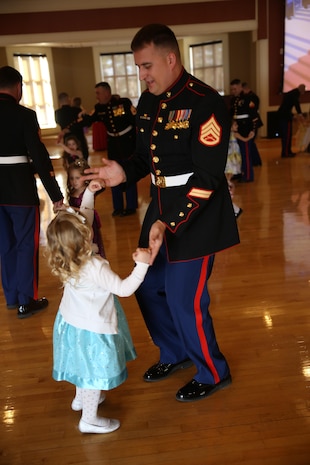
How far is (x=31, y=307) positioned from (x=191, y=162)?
190cm

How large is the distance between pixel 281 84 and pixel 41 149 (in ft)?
33.2

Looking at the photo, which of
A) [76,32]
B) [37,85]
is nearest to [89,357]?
[76,32]

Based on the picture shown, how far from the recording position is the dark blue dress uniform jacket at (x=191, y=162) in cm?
187

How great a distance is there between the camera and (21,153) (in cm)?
313

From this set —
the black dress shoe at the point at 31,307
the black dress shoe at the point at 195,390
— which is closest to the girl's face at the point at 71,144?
the black dress shoe at the point at 31,307

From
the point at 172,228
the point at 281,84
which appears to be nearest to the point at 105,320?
the point at 172,228

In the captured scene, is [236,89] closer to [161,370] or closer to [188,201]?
[161,370]

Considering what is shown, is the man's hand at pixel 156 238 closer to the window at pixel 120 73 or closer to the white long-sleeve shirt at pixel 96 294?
the white long-sleeve shirt at pixel 96 294

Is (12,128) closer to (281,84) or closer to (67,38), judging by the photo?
(67,38)

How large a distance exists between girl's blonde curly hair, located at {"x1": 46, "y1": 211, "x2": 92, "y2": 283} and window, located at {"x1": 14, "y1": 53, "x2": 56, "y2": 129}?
1364 cm

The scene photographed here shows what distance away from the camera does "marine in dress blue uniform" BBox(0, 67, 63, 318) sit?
3012 millimetres

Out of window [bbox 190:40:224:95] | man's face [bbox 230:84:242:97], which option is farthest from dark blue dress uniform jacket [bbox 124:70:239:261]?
window [bbox 190:40:224:95]

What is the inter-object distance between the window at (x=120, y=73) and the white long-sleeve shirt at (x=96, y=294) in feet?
48.7

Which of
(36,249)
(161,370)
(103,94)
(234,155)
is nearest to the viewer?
(161,370)
